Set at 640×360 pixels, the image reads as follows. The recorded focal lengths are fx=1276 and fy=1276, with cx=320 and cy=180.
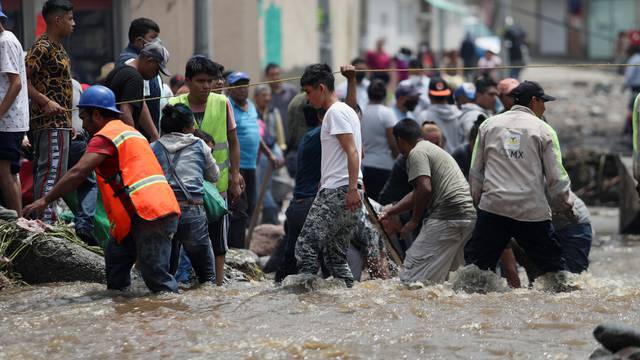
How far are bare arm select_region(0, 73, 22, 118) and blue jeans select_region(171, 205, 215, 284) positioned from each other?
1.49 m

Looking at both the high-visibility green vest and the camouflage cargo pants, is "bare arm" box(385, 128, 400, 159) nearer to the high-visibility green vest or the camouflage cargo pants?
the high-visibility green vest

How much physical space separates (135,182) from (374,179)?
14.5 ft

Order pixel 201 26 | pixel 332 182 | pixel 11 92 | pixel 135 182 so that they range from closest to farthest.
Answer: pixel 135 182 < pixel 332 182 < pixel 11 92 < pixel 201 26

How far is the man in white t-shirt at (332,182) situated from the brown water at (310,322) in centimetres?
34

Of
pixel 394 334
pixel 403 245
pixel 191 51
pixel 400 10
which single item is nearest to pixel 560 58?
pixel 400 10

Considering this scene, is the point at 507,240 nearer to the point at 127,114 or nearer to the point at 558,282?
the point at 558,282

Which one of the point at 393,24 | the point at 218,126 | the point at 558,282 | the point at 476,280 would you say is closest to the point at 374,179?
the point at 218,126

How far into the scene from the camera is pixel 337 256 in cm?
888

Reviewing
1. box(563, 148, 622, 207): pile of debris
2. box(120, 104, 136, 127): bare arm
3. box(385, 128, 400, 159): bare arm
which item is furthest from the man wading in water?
box(563, 148, 622, 207): pile of debris

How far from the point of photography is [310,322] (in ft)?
25.7

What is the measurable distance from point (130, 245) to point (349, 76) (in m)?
2.10

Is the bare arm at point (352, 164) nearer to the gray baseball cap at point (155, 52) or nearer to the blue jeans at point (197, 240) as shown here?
the blue jeans at point (197, 240)

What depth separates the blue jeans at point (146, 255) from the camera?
26.6 feet

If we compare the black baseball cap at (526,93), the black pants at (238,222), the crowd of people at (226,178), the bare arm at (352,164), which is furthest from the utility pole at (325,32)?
the bare arm at (352,164)
